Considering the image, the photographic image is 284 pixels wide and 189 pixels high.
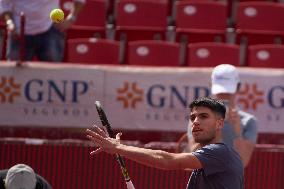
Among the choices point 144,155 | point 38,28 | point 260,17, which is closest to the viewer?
point 144,155

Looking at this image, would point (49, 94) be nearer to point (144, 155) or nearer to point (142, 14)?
point (142, 14)

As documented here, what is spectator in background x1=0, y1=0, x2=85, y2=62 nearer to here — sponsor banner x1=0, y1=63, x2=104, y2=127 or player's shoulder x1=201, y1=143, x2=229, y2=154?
sponsor banner x1=0, y1=63, x2=104, y2=127

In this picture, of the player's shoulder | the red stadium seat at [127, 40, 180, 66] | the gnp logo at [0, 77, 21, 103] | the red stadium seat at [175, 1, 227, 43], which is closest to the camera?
the player's shoulder

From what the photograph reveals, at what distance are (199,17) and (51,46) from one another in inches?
80.9

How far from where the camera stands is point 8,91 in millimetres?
9008

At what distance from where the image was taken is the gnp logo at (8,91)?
29.5ft

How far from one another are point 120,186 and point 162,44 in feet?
7.13

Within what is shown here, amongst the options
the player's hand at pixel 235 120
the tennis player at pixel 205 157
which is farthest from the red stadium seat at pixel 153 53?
the tennis player at pixel 205 157

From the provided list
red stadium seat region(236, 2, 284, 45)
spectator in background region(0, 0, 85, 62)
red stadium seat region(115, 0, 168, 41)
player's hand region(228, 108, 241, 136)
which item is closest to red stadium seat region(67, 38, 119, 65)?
spectator in background region(0, 0, 85, 62)

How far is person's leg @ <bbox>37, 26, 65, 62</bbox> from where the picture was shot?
9.84 m

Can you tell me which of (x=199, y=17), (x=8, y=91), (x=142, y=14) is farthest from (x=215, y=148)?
(x=142, y=14)

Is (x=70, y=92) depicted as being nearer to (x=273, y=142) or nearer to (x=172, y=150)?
(x=172, y=150)

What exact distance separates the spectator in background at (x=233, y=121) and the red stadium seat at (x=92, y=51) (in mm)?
2381

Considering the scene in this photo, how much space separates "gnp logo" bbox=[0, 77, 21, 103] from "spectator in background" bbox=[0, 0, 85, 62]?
71cm
